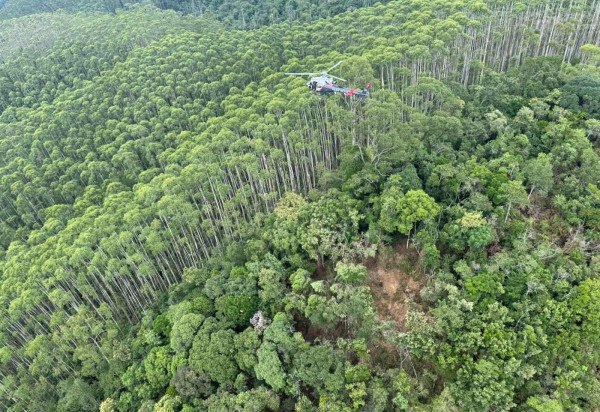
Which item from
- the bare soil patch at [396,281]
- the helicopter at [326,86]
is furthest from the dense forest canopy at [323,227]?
the helicopter at [326,86]

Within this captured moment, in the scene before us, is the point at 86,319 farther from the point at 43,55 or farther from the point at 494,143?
the point at 43,55

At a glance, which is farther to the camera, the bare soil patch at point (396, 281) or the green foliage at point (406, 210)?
the green foliage at point (406, 210)

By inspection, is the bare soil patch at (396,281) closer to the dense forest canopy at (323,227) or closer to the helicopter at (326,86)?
the dense forest canopy at (323,227)

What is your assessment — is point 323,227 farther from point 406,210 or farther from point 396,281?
point 396,281

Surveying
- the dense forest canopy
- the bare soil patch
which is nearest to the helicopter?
the dense forest canopy

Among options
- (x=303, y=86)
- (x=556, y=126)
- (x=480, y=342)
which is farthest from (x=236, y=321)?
(x=556, y=126)

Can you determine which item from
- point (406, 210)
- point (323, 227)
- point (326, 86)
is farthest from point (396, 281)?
point (326, 86)

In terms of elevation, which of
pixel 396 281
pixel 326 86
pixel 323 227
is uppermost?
pixel 326 86

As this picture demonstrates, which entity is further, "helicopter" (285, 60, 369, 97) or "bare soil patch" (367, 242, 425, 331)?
"helicopter" (285, 60, 369, 97)

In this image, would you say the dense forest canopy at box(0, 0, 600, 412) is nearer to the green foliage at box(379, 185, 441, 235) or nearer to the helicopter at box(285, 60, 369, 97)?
the green foliage at box(379, 185, 441, 235)
